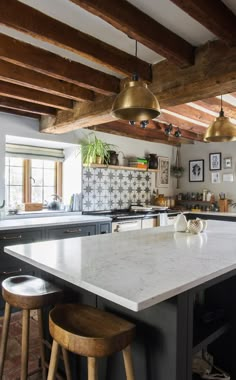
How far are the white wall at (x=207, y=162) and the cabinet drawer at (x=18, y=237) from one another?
3671mm

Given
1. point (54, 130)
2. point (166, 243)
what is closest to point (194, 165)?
point (54, 130)

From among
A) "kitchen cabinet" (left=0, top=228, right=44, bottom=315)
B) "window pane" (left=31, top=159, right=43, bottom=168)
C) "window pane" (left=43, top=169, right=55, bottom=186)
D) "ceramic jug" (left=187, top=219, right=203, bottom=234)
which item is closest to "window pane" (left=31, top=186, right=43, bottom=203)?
"window pane" (left=43, top=169, right=55, bottom=186)

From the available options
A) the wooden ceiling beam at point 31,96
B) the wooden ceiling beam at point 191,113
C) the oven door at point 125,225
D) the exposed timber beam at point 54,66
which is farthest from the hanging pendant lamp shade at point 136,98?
the oven door at point 125,225

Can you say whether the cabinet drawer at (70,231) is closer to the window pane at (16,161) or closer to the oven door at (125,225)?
the oven door at (125,225)

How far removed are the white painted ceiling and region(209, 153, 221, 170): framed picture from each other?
3588mm

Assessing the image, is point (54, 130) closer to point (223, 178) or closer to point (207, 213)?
point (207, 213)

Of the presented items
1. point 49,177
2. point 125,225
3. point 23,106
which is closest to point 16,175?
point 49,177

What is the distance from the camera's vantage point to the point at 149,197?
548cm

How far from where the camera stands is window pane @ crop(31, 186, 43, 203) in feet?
13.9

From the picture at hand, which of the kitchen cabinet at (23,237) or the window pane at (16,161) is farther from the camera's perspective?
the window pane at (16,161)

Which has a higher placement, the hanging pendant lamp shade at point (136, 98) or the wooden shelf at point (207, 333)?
the hanging pendant lamp shade at point (136, 98)

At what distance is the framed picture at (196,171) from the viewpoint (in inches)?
225

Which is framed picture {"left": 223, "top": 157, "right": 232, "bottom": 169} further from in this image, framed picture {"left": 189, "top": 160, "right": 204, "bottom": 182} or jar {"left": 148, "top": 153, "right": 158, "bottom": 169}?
jar {"left": 148, "top": 153, "right": 158, "bottom": 169}

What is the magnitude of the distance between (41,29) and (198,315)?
199 cm
